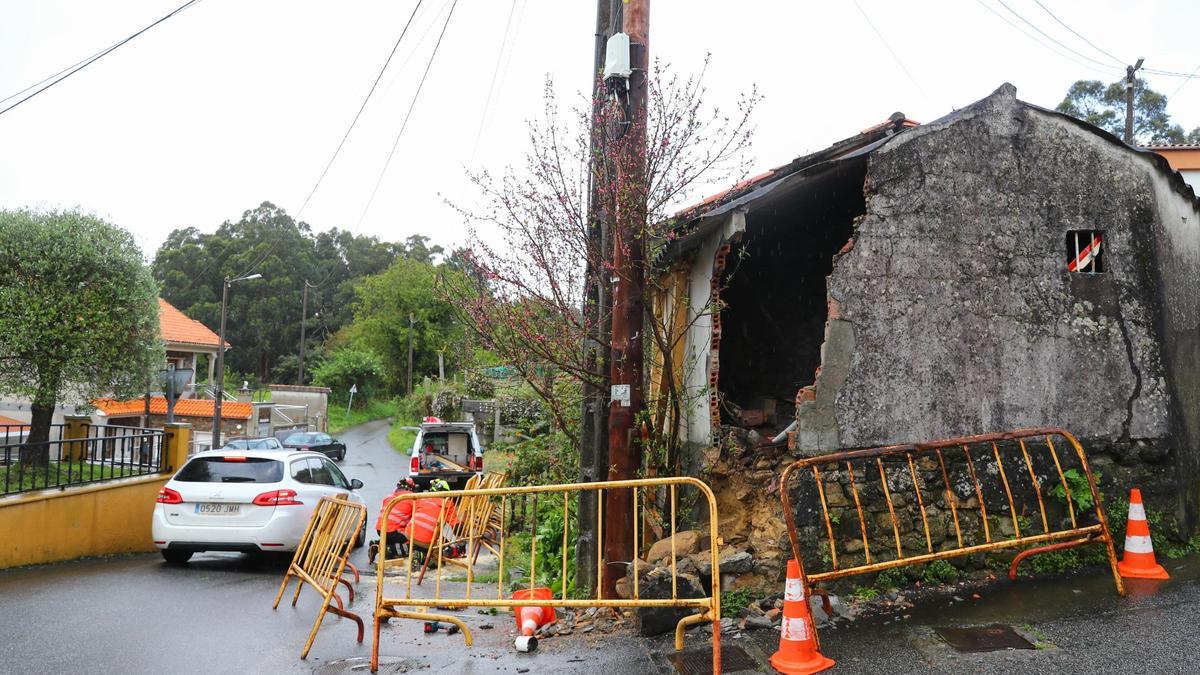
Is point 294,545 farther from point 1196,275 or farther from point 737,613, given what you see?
point 1196,275

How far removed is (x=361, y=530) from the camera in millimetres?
12867

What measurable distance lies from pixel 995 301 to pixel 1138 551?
2.28 meters

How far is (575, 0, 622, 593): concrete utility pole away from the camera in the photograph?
6863 millimetres

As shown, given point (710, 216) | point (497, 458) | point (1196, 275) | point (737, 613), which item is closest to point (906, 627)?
point (737, 613)

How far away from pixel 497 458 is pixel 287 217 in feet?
184

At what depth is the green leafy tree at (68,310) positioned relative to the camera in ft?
40.2

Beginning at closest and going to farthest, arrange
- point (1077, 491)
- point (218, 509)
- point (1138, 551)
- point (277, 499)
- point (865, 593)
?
point (865, 593)
point (1138, 551)
point (1077, 491)
point (218, 509)
point (277, 499)

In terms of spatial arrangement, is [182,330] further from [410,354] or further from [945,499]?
[945,499]

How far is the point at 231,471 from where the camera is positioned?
392 inches

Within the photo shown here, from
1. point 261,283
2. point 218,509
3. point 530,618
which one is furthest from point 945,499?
point 261,283

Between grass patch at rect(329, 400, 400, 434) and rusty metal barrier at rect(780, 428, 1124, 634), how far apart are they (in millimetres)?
53175

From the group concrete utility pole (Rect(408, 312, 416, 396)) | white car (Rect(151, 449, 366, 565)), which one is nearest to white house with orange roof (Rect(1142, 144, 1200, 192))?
white car (Rect(151, 449, 366, 565))

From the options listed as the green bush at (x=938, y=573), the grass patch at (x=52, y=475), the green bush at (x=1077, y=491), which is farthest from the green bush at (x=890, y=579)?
the grass patch at (x=52, y=475)

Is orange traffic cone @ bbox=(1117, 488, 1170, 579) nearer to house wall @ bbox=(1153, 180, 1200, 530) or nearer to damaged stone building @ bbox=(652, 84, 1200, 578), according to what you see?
damaged stone building @ bbox=(652, 84, 1200, 578)
